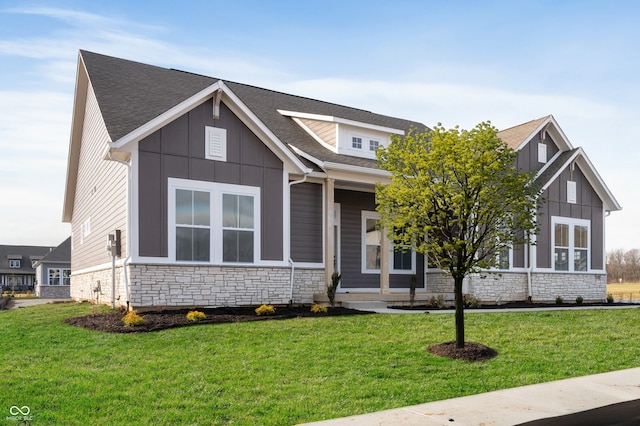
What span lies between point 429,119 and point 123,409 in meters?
21.1

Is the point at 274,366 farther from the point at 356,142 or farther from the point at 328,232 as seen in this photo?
the point at 356,142

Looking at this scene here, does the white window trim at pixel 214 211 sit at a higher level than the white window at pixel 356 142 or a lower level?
lower

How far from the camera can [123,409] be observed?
242 inches

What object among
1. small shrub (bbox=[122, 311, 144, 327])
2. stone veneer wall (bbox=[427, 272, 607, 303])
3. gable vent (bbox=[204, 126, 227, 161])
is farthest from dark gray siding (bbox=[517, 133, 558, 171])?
small shrub (bbox=[122, 311, 144, 327])

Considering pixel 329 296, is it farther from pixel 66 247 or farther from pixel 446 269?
→ pixel 66 247

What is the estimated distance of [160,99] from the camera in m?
16.3

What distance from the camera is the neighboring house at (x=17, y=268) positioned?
62.4 metres

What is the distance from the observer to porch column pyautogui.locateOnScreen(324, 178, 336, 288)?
15.7 metres

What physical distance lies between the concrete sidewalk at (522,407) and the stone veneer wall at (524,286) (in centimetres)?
967

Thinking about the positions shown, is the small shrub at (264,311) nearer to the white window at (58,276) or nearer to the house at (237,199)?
the house at (237,199)

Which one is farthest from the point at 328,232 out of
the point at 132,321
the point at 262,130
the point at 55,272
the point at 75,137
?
the point at 55,272

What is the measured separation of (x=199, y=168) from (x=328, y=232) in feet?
12.8

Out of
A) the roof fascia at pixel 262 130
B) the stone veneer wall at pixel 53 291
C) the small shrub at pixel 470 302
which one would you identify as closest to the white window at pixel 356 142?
the roof fascia at pixel 262 130

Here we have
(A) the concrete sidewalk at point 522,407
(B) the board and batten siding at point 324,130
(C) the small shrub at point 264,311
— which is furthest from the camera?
(B) the board and batten siding at point 324,130
